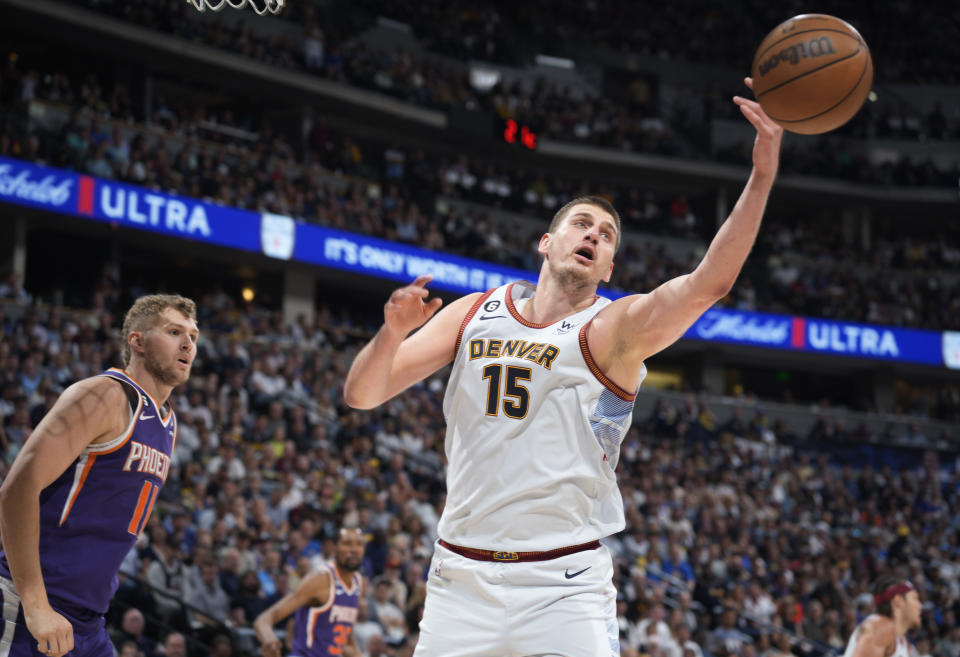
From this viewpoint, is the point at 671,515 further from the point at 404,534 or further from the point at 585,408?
the point at 585,408

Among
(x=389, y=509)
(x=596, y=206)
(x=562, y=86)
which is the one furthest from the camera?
(x=562, y=86)

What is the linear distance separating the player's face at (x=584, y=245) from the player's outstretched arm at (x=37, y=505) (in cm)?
184

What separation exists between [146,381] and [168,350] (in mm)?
158

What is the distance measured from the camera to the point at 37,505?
365 centimetres

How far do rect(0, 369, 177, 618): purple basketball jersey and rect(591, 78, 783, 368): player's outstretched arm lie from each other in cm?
191

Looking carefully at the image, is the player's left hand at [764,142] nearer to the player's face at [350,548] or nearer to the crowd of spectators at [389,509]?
the player's face at [350,548]

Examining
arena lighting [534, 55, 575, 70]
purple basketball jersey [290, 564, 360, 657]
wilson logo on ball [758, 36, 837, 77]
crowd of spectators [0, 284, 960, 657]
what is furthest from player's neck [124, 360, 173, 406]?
arena lighting [534, 55, 575, 70]

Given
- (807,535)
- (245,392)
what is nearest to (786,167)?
(807,535)

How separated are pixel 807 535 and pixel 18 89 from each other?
52.7 feet

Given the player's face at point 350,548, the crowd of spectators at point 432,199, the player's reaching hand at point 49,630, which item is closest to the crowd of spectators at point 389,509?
the player's face at point 350,548

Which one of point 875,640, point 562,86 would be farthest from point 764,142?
point 562,86

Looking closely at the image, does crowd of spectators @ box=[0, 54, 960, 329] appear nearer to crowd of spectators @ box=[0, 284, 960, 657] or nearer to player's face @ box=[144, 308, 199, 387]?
crowd of spectators @ box=[0, 284, 960, 657]

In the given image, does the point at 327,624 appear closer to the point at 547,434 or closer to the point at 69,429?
the point at 69,429

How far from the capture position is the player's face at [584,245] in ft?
11.8
